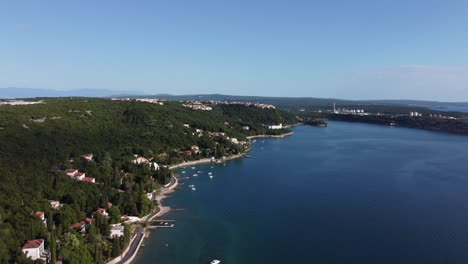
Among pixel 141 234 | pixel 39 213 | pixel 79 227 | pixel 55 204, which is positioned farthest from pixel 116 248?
pixel 55 204

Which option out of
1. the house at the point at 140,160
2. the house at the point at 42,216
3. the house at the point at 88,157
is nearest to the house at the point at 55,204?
the house at the point at 42,216

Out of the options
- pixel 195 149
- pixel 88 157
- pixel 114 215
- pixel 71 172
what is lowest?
pixel 114 215

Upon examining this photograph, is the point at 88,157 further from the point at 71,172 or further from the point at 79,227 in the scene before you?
the point at 79,227

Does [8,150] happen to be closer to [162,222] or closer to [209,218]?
[162,222]

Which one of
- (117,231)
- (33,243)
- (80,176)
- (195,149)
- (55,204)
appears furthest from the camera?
(195,149)

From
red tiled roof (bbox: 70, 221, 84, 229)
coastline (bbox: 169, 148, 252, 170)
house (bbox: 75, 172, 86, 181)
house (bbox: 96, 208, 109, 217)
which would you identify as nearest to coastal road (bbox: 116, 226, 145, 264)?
house (bbox: 96, 208, 109, 217)

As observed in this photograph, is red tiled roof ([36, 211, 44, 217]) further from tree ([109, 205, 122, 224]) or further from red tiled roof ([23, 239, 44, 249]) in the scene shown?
tree ([109, 205, 122, 224])
